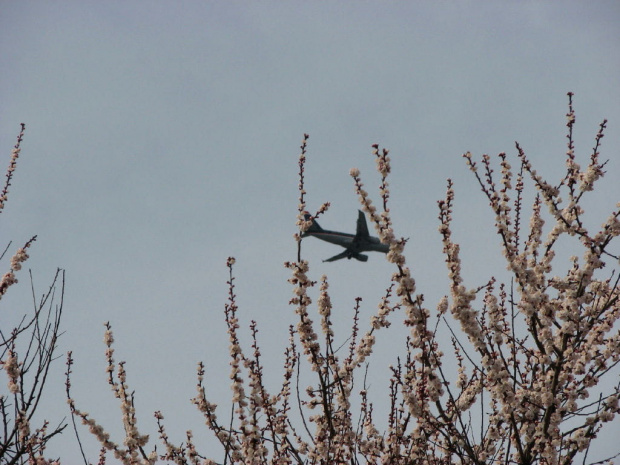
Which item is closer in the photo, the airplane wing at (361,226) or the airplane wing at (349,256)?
the airplane wing at (361,226)

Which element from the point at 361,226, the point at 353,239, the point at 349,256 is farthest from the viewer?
the point at 349,256

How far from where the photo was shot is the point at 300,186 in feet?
21.1

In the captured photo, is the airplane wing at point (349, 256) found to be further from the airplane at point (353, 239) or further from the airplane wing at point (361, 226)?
the airplane wing at point (361, 226)

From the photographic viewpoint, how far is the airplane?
6.51 metres

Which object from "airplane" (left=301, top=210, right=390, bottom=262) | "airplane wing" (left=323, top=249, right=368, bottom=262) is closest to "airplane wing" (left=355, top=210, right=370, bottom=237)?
"airplane" (left=301, top=210, right=390, bottom=262)

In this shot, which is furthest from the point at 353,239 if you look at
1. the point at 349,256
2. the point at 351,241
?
the point at 349,256

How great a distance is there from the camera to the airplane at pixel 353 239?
651 cm

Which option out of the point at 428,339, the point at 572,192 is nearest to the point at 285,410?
the point at 428,339

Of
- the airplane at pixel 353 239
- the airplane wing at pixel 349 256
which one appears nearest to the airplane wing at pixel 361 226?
the airplane at pixel 353 239

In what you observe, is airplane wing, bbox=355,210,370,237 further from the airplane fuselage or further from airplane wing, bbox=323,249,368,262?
airplane wing, bbox=323,249,368,262

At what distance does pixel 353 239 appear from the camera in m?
6.96

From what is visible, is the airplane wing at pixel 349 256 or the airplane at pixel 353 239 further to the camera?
the airplane wing at pixel 349 256

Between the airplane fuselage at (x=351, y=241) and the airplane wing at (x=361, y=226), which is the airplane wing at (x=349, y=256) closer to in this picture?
the airplane fuselage at (x=351, y=241)

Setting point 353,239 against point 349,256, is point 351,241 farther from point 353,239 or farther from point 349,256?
point 349,256
